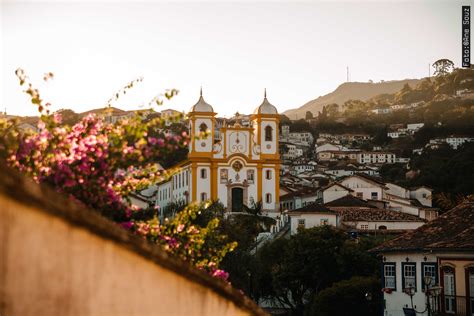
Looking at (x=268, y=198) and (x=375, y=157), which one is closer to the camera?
(x=268, y=198)

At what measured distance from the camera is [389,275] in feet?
125

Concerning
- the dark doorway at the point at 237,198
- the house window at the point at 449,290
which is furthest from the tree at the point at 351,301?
the dark doorway at the point at 237,198

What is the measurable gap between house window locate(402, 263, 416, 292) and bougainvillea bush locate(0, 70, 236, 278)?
89.0ft

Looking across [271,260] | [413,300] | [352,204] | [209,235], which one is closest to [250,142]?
[352,204]

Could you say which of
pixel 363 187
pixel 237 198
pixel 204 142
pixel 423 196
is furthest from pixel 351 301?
pixel 423 196

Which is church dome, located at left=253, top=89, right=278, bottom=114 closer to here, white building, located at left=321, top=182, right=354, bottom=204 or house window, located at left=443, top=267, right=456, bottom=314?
white building, located at left=321, top=182, right=354, bottom=204

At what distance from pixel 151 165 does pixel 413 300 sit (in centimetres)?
2811

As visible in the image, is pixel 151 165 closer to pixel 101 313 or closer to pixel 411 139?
pixel 101 313

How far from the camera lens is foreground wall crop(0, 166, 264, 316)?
524cm

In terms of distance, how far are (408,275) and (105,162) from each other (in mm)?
29377

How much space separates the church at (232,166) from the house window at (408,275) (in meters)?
53.8

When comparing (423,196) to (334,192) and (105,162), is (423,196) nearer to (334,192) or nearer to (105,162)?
(334,192)

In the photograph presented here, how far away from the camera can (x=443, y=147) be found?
15450cm

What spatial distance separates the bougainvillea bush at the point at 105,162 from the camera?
27.7ft
